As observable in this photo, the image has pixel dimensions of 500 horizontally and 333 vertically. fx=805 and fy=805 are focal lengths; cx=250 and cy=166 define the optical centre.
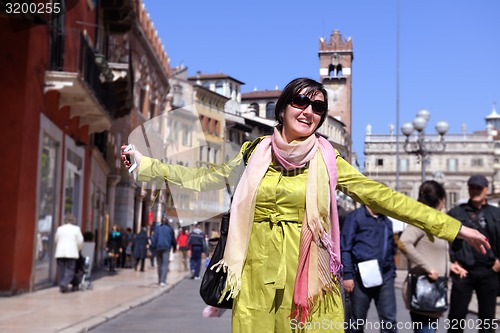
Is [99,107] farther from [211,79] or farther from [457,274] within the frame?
[211,79]

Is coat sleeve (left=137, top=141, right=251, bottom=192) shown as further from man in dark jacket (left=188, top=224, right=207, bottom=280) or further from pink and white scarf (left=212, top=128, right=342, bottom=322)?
man in dark jacket (left=188, top=224, right=207, bottom=280)

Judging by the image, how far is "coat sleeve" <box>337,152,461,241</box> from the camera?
4.12 meters

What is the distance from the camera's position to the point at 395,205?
413cm

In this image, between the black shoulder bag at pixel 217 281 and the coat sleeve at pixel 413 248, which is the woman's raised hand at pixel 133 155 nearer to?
the black shoulder bag at pixel 217 281

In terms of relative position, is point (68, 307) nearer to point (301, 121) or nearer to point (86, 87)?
point (86, 87)

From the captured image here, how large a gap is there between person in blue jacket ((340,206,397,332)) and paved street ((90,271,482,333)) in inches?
121

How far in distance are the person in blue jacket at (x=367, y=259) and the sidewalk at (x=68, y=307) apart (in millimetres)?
4028

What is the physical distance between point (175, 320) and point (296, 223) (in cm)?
869

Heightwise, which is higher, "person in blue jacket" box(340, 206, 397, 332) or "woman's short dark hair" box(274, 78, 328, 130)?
"woman's short dark hair" box(274, 78, 328, 130)

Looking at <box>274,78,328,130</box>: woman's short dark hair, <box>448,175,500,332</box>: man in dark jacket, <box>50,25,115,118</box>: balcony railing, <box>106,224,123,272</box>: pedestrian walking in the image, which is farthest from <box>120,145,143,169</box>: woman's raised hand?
<box>106,224,123,272</box>: pedestrian walking

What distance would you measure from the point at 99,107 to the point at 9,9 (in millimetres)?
7031

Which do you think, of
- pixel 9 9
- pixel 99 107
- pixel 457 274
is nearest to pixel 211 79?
pixel 99 107

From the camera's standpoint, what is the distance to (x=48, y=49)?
18.3 meters

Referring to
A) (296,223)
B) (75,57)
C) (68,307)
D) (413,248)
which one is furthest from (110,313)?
(296,223)
